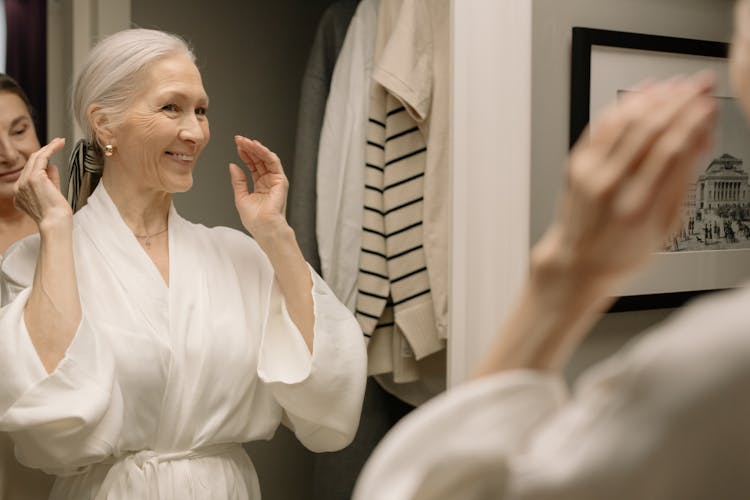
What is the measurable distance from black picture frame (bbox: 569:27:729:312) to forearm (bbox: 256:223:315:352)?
0.41 m

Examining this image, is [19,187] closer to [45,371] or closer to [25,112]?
[45,371]

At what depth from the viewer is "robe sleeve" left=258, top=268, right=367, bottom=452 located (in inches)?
46.3

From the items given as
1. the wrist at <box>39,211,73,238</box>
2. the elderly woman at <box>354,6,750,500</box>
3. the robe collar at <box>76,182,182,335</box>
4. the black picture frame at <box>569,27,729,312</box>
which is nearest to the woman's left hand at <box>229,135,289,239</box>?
the robe collar at <box>76,182,182,335</box>

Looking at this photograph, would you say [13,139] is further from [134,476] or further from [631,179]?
[631,179]

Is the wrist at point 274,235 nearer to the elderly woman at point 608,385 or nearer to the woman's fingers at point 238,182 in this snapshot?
the woman's fingers at point 238,182

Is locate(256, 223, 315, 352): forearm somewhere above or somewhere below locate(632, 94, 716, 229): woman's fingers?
below

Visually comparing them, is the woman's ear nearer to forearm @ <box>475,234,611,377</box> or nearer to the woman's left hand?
the woman's left hand

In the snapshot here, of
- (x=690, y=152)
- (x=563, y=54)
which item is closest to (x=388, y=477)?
(x=690, y=152)

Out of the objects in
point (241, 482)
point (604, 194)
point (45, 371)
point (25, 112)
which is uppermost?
point (25, 112)

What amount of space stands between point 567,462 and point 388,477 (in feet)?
0.26

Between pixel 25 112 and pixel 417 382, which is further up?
pixel 25 112

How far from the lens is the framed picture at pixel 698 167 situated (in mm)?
1187

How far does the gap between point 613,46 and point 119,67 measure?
67 cm

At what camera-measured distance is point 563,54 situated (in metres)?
1.19
